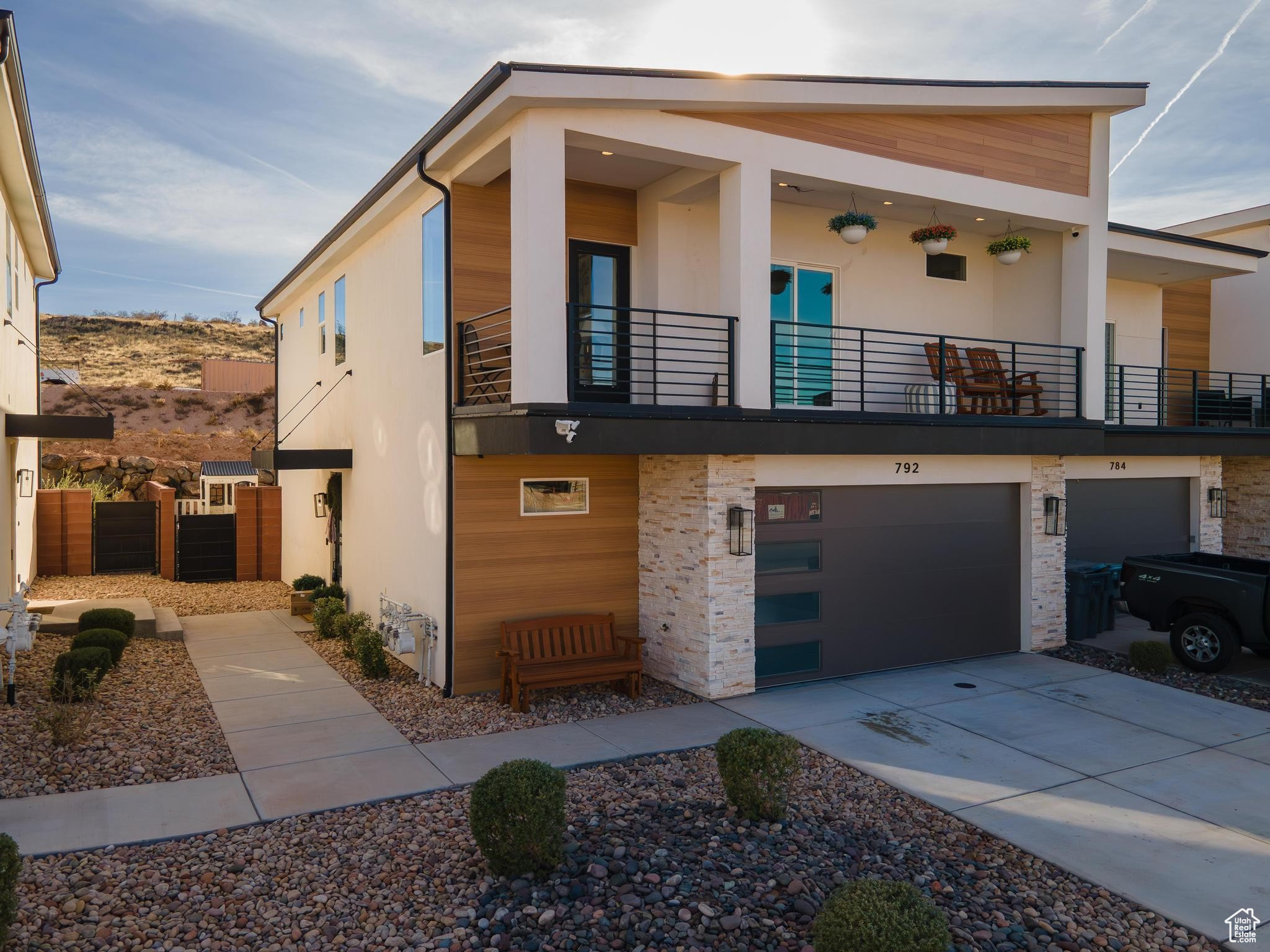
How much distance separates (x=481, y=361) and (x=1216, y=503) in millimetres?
13053

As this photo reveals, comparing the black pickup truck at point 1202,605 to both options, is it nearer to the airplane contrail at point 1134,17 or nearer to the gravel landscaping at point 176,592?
the airplane contrail at point 1134,17

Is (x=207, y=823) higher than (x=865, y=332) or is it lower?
lower

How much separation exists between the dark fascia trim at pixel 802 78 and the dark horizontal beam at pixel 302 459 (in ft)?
23.6

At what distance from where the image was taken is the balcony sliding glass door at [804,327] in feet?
38.6

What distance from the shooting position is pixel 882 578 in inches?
450

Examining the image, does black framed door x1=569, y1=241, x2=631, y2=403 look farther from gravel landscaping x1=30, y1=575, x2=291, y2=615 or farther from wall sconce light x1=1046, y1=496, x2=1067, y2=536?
gravel landscaping x1=30, y1=575, x2=291, y2=615

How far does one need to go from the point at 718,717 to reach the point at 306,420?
11827 mm

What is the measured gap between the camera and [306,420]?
58.2 feet

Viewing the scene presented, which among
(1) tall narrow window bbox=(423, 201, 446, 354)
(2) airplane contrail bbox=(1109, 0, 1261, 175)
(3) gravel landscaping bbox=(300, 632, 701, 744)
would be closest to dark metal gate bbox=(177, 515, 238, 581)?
(3) gravel landscaping bbox=(300, 632, 701, 744)

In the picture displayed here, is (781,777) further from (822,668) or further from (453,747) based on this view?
(822,668)

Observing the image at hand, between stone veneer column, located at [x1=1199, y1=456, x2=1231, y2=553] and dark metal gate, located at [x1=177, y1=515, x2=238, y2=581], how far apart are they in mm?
18888

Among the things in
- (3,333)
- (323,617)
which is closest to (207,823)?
(323,617)

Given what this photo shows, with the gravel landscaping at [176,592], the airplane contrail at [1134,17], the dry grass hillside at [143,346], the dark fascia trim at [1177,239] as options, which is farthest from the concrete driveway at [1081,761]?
the dry grass hillside at [143,346]

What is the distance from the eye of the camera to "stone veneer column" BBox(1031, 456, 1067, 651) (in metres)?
12.6
